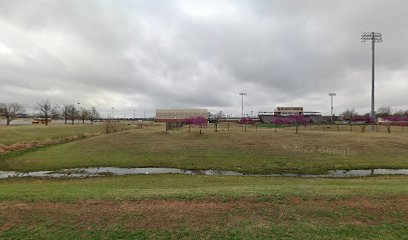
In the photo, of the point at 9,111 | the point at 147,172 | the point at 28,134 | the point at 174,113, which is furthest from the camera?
the point at 174,113

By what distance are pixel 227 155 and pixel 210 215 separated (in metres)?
24.0

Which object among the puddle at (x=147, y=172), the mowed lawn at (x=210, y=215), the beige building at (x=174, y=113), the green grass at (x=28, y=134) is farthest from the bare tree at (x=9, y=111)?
the mowed lawn at (x=210, y=215)

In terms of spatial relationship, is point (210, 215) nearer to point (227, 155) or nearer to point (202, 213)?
point (202, 213)

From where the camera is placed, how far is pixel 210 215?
10195 mm

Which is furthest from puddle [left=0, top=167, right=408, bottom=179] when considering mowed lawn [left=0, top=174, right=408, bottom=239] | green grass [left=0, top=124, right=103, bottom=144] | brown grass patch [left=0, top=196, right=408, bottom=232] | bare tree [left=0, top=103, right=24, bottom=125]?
bare tree [left=0, top=103, right=24, bottom=125]

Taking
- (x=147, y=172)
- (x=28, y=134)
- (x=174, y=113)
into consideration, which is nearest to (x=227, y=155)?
(x=147, y=172)

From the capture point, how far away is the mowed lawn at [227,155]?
29.6m

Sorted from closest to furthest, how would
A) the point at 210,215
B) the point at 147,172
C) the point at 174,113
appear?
the point at 210,215 → the point at 147,172 → the point at 174,113

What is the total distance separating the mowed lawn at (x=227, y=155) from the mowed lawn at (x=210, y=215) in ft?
50.8

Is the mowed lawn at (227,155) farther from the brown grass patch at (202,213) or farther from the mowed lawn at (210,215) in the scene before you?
the brown grass patch at (202,213)

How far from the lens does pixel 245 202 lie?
11.5m

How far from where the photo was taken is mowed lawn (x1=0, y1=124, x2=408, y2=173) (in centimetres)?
2962

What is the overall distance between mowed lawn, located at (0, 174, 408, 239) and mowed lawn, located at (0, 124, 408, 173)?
50.8 ft

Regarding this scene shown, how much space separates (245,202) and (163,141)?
3343 cm
